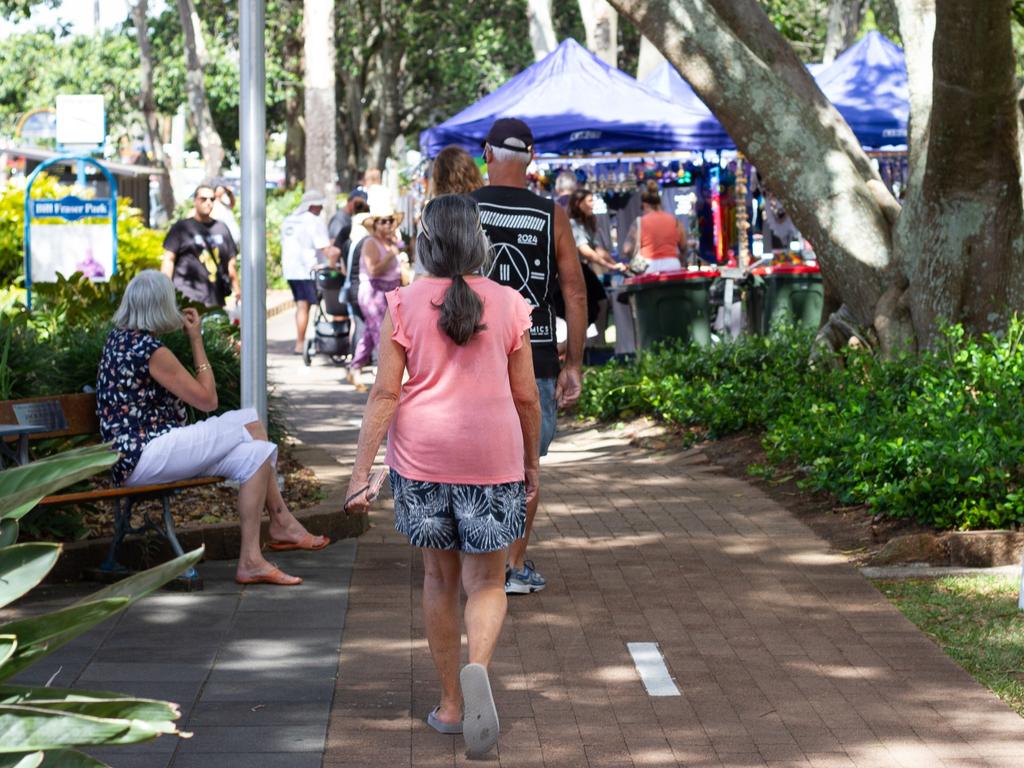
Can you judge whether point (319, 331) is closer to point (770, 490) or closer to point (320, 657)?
point (770, 490)

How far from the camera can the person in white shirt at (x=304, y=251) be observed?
59.9 feet

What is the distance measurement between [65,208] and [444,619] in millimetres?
9337

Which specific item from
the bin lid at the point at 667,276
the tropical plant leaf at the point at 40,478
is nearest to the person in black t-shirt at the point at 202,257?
the bin lid at the point at 667,276

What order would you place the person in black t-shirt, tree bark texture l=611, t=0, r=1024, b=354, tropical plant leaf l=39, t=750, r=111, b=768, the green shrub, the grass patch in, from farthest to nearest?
the person in black t-shirt → tree bark texture l=611, t=0, r=1024, b=354 → the green shrub → the grass patch → tropical plant leaf l=39, t=750, r=111, b=768

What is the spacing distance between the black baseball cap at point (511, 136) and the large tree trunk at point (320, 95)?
72.2ft

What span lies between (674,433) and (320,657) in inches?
256

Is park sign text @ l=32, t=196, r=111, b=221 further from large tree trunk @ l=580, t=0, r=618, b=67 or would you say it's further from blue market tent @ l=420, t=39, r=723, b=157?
large tree trunk @ l=580, t=0, r=618, b=67

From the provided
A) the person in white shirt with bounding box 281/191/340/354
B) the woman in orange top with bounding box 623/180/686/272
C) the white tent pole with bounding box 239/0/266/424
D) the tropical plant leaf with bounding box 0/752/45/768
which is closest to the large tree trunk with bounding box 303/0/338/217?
the person in white shirt with bounding box 281/191/340/354

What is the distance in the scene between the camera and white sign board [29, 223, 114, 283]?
1317 cm

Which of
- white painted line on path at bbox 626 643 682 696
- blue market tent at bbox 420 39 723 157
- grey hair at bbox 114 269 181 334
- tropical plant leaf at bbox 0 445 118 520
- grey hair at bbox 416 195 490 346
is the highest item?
blue market tent at bbox 420 39 723 157

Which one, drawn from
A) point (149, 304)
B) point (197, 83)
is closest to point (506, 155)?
point (149, 304)

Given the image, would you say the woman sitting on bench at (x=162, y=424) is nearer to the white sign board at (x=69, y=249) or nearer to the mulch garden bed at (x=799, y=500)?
the mulch garden bed at (x=799, y=500)

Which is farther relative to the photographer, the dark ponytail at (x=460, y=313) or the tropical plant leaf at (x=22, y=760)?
the dark ponytail at (x=460, y=313)

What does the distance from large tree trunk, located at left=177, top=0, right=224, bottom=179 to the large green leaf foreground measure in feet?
105
